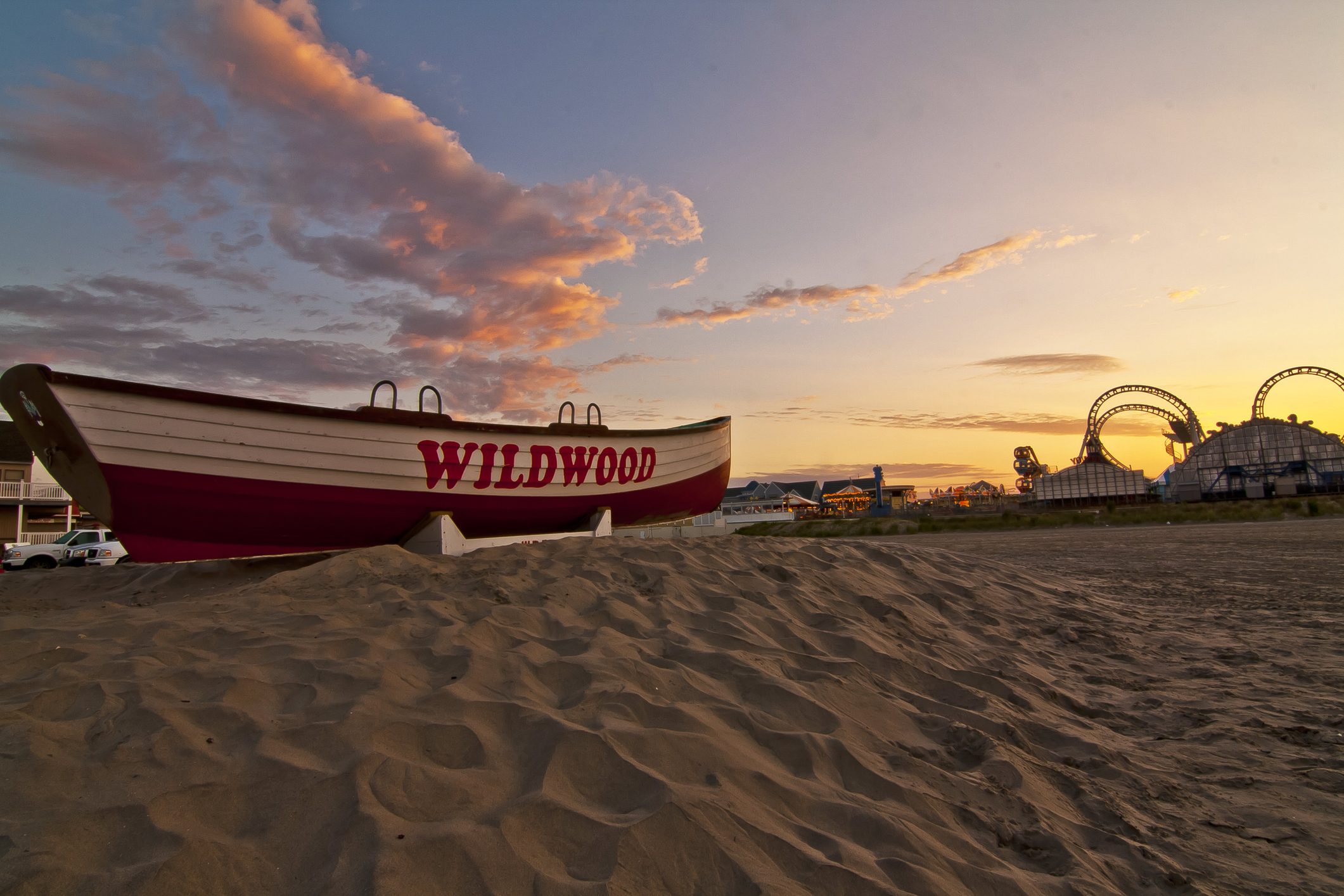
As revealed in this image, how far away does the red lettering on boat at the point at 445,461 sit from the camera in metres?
6.96

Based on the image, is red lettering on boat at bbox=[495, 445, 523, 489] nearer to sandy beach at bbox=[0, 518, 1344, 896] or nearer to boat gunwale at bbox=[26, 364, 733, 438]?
boat gunwale at bbox=[26, 364, 733, 438]

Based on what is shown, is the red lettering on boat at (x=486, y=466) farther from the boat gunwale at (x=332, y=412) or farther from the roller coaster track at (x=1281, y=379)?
the roller coaster track at (x=1281, y=379)

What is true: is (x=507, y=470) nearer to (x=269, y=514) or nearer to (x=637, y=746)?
(x=269, y=514)

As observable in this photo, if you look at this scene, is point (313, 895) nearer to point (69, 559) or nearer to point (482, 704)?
point (482, 704)

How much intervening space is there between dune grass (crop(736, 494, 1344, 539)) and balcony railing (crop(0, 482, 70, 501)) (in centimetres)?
2804

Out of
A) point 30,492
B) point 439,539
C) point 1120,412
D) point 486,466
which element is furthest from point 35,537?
point 1120,412

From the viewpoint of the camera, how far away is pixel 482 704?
2.48 m

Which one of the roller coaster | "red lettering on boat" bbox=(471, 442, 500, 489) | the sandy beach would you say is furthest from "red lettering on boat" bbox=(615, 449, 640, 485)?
the roller coaster

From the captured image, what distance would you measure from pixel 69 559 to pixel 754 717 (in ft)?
65.6

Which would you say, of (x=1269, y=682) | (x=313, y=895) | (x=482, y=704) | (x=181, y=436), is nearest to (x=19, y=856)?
(x=313, y=895)

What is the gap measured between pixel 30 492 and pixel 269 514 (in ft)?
97.8

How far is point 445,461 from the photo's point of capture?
7102mm

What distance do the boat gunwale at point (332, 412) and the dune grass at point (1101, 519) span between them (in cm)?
1496

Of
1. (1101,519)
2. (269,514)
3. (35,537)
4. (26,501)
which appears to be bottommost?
(35,537)
